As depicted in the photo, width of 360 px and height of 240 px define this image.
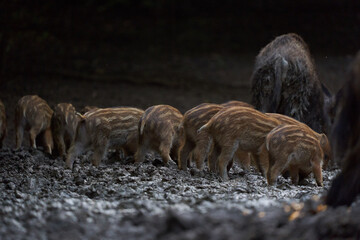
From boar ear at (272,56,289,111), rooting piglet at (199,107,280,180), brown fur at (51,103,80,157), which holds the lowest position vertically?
brown fur at (51,103,80,157)

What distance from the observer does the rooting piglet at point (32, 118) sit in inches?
279

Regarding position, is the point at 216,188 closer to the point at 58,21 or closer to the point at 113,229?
the point at 113,229

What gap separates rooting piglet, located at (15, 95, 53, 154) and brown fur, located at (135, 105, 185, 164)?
1.39 m

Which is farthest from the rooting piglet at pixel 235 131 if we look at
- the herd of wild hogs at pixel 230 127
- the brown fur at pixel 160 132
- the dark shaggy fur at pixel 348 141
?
the dark shaggy fur at pixel 348 141

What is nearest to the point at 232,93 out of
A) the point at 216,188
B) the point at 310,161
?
the point at 310,161

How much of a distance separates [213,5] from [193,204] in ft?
36.9

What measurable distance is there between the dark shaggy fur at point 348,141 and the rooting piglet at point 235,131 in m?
2.04

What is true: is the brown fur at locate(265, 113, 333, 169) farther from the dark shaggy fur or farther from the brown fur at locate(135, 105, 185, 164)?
the dark shaggy fur

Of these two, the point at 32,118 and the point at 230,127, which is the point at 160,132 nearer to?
the point at 230,127

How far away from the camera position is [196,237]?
2.92m

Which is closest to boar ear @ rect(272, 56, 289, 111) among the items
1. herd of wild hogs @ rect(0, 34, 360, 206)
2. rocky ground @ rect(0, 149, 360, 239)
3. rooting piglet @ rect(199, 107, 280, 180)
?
herd of wild hogs @ rect(0, 34, 360, 206)

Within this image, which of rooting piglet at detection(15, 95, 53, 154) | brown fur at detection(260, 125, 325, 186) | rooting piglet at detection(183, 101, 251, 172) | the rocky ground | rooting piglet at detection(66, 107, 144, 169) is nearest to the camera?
the rocky ground

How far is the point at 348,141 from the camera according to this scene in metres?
3.42

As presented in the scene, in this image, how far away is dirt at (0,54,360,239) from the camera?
10.1 ft
